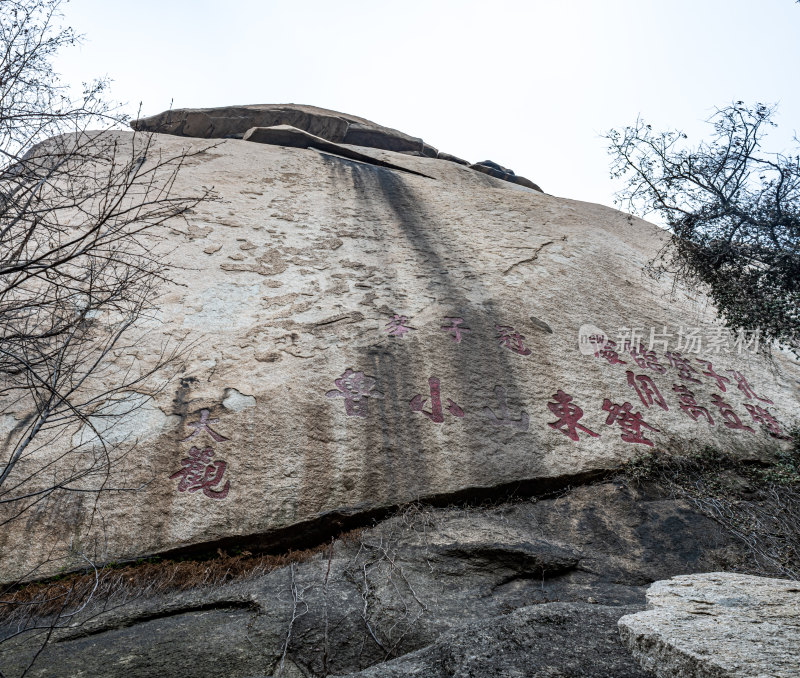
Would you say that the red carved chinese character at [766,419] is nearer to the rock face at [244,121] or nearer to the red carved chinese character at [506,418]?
the red carved chinese character at [506,418]

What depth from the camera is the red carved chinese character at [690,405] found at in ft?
11.9

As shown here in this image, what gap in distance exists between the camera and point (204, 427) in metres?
2.99

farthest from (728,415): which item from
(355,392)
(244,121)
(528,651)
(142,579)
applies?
(244,121)

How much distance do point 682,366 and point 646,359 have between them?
30cm

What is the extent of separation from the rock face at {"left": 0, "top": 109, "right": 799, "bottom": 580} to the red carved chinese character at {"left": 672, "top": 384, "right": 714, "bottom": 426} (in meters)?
0.02

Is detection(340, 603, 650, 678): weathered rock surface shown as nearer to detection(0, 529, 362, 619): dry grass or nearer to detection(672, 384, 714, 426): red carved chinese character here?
detection(0, 529, 362, 619): dry grass

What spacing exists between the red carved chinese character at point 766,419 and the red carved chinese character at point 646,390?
704mm

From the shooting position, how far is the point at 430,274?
4.37 metres

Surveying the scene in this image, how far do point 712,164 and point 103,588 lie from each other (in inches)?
167

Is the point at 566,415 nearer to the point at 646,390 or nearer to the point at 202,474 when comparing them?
the point at 646,390

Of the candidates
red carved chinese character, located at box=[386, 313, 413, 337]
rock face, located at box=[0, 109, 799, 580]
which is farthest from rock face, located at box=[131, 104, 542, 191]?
red carved chinese character, located at box=[386, 313, 413, 337]

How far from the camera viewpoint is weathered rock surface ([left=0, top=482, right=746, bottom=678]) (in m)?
1.71

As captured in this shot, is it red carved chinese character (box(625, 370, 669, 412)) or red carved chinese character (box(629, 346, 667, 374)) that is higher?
red carved chinese character (box(629, 346, 667, 374))

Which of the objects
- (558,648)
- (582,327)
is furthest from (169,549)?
(582,327)
